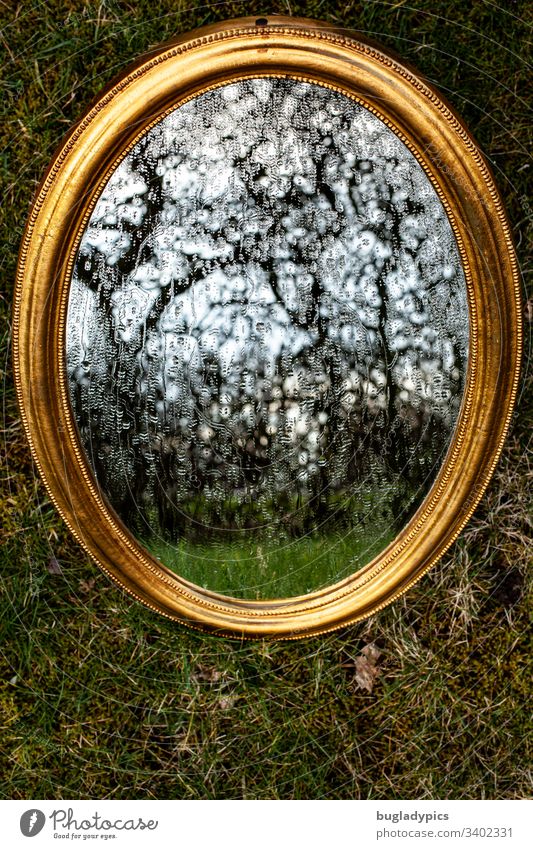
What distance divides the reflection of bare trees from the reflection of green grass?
0.18ft

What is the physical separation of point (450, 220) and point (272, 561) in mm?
418

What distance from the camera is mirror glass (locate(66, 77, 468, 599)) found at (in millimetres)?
641

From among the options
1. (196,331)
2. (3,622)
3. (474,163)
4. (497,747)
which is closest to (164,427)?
(196,331)

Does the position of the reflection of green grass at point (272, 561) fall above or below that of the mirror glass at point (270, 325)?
below

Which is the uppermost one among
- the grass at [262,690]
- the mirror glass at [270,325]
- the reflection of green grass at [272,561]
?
the mirror glass at [270,325]

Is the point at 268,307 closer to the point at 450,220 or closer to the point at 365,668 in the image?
the point at 450,220

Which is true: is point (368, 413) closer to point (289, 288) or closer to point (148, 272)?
point (289, 288)

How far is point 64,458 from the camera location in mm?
679

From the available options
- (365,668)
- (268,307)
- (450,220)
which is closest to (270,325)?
(268,307)

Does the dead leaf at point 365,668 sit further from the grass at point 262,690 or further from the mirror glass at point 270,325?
the mirror glass at point 270,325

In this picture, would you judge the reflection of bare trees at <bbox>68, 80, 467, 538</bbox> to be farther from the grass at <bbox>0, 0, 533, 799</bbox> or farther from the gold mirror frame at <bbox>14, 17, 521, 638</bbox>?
the grass at <bbox>0, 0, 533, 799</bbox>

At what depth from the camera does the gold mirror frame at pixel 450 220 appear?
2.08 ft

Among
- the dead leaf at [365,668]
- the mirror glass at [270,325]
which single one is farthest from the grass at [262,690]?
the mirror glass at [270,325]

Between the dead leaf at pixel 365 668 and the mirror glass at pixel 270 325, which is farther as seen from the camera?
the dead leaf at pixel 365 668
